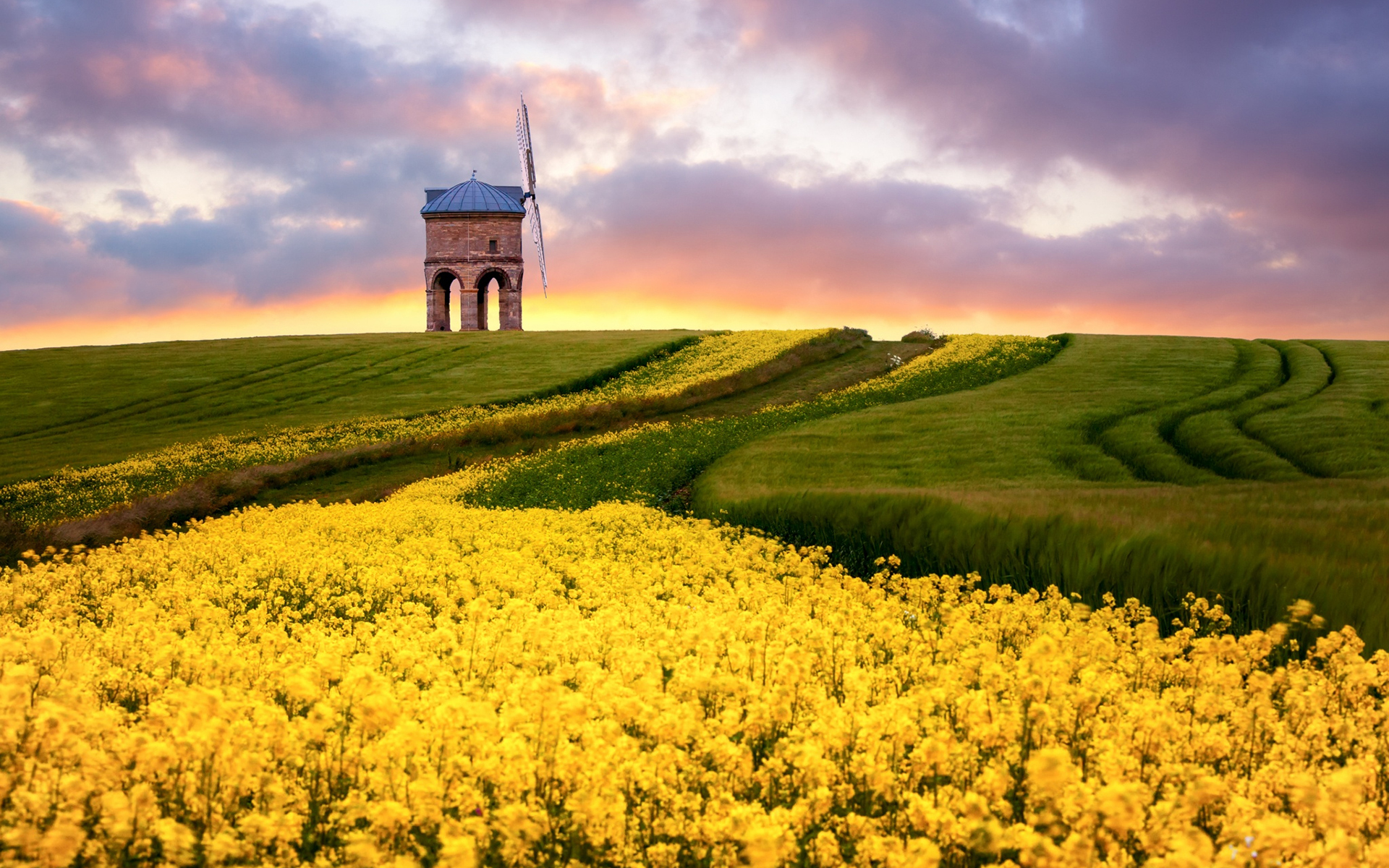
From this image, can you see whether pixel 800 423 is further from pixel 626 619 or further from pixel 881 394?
pixel 626 619

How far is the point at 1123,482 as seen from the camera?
771 inches

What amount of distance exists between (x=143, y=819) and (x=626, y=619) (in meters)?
5.07

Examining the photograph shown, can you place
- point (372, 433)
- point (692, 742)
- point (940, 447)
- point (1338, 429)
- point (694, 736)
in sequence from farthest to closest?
point (372, 433) < point (940, 447) < point (1338, 429) < point (692, 742) < point (694, 736)

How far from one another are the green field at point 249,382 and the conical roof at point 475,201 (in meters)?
12.4

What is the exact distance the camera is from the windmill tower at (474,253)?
7488 cm

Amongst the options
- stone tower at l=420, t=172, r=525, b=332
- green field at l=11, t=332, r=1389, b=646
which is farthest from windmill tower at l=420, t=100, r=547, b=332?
green field at l=11, t=332, r=1389, b=646

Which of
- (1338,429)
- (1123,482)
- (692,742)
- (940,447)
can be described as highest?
(1338,429)

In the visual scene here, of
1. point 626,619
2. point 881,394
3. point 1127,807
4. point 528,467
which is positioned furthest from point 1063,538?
point 881,394

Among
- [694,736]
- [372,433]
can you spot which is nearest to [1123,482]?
[694,736]

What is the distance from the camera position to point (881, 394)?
3781 cm

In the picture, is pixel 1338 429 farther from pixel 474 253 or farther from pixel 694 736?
pixel 474 253

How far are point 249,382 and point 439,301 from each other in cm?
2801

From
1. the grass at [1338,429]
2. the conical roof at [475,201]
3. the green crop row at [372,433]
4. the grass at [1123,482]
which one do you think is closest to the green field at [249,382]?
the green crop row at [372,433]

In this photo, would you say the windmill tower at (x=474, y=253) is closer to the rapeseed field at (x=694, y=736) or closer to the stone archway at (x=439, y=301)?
the stone archway at (x=439, y=301)
